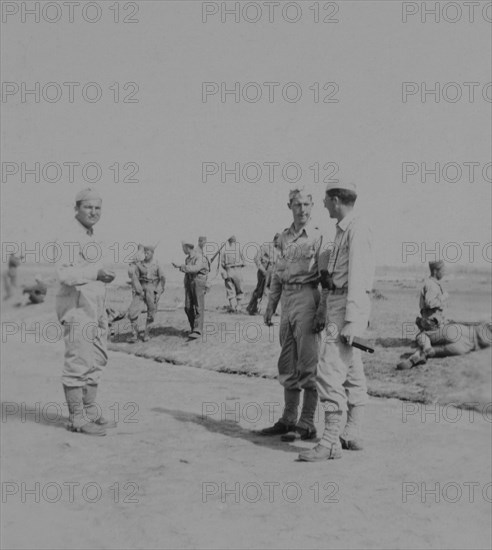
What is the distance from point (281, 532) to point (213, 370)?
7.51 meters

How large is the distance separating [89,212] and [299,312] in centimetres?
201

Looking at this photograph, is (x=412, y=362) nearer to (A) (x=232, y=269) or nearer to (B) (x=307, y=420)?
(B) (x=307, y=420)

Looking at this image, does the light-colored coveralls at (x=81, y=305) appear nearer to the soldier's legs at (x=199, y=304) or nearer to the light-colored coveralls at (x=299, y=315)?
the light-colored coveralls at (x=299, y=315)

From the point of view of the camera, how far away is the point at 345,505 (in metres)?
4.47

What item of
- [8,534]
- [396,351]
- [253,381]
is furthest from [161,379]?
[8,534]

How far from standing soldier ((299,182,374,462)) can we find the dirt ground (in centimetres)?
38

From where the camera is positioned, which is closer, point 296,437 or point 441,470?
point 441,470

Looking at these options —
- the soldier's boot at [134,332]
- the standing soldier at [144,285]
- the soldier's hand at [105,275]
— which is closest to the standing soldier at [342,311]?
the soldier's hand at [105,275]

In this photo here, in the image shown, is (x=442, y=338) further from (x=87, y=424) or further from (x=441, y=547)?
(x=441, y=547)

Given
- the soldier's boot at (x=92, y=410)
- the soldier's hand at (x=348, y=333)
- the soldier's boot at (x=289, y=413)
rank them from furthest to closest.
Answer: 1. the soldier's boot at (x=92, y=410)
2. the soldier's boot at (x=289, y=413)
3. the soldier's hand at (x=348, y=333)

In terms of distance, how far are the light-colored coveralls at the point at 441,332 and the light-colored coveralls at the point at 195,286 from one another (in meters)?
5.03

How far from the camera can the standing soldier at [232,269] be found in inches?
728

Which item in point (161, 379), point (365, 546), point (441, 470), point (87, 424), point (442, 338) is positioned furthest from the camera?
point (442, 338)

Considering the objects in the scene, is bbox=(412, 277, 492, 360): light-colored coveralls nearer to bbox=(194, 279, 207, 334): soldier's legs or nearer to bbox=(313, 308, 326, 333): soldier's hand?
bbox=(313, 308, 326, 333): soldier's hand
